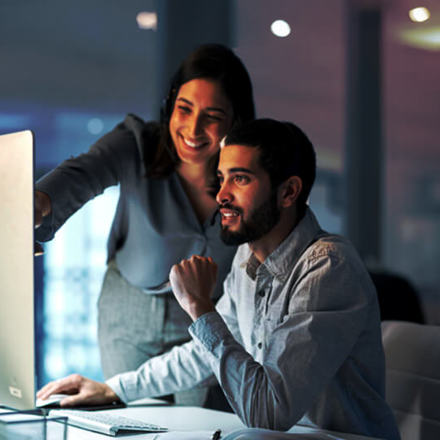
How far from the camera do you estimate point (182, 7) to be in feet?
10.6

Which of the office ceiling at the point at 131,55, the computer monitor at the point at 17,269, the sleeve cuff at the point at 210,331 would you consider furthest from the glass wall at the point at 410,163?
the computer monitor at the point at 17,269

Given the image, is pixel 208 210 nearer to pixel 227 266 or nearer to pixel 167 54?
pixel 227 266

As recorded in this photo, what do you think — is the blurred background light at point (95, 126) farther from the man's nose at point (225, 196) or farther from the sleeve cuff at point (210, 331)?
the sleeve cuff at point (210, 331)

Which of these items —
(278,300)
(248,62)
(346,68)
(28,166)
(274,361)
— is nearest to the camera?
(28,166)

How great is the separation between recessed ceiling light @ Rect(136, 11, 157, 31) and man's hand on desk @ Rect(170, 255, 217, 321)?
2.09 m

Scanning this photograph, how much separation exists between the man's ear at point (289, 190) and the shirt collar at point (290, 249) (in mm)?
48

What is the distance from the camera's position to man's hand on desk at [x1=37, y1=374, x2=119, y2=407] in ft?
4.94

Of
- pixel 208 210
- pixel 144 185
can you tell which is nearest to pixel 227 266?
pixel 208 210

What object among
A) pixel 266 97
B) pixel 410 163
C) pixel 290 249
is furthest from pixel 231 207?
pixel 410 163

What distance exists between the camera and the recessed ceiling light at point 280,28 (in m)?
3.01

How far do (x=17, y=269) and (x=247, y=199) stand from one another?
498 millimetres

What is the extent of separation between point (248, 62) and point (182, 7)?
438mm

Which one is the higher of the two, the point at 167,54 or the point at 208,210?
the point at 167,54

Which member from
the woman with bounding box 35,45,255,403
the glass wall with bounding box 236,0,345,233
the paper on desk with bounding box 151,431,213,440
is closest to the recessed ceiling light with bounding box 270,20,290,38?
the glass wall with bounding box 236,0,345,233
